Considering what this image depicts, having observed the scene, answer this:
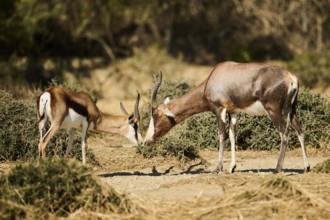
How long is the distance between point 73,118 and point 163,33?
20286 millimetres

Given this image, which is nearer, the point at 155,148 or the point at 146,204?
the point at 146,204

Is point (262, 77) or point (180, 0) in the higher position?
point (180, 0)

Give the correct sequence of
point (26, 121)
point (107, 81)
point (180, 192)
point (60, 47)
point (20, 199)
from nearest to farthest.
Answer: point (20, 199)
point (180, 192)
point (26, 121)
point (107, 81)
point (60, 47)

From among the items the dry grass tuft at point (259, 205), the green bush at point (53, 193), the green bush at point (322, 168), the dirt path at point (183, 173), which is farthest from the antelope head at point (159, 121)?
the green bush at point (53, 193)

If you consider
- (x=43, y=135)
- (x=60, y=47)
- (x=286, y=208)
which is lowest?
(x=286, y=208)

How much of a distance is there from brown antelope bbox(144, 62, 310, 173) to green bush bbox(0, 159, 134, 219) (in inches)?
155

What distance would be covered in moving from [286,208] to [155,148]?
598cm

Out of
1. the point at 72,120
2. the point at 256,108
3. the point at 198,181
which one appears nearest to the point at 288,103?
the point at 256,108

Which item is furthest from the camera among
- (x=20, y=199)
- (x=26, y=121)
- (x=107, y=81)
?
(x=107, y=81)

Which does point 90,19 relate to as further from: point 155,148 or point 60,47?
point 155,148

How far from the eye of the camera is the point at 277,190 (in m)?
9.35

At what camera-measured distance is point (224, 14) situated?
32.4 metres

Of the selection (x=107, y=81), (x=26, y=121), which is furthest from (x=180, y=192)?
(x=107, y=81)

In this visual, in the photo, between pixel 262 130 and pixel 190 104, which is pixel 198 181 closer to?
pixel 190 104
